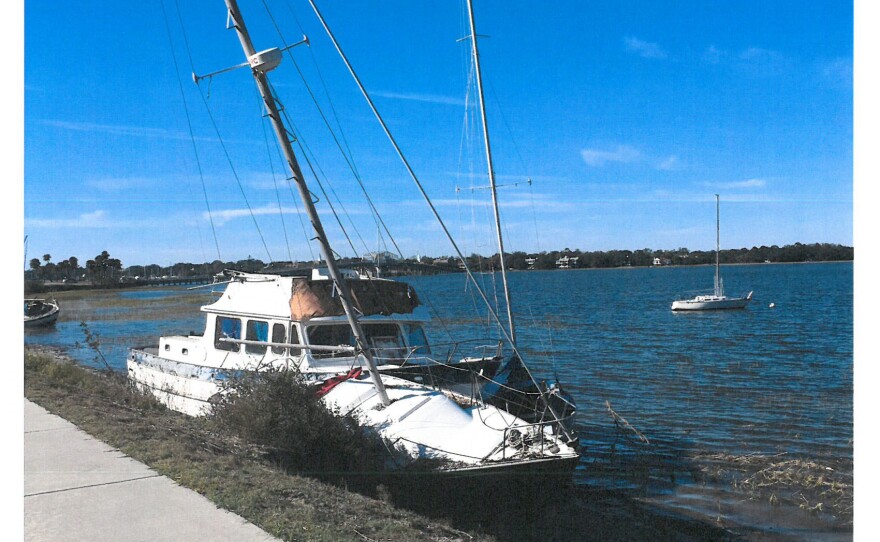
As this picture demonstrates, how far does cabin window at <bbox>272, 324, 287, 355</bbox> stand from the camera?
1365 cm

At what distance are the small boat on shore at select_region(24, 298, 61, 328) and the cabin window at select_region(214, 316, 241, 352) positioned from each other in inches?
1519

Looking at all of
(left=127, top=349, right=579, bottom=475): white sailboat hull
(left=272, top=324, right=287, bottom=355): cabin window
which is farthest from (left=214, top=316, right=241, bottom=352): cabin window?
(left=127, top=349, right=579, bottom=475): white sailboat hull

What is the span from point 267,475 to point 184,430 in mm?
2754

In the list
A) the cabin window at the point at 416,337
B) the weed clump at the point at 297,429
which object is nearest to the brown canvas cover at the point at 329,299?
the cabin window at the point at 416,337

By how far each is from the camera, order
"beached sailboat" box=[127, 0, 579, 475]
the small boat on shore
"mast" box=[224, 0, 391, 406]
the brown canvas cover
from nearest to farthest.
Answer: "beached sailboat" box=[127, 0, 579, 475] < "mast" box=[224, 0, 391, 406] < the brown canvas cover < the small boat on shore

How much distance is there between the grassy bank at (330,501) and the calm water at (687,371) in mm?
1370

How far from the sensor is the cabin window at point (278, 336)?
13649mm

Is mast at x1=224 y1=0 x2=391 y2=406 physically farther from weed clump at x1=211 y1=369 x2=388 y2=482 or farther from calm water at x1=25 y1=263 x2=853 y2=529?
calm water at x1=25 y1=263 x2=853 y2=529

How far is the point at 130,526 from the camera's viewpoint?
19.5 ft

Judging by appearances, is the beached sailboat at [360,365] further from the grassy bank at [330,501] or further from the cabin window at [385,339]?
the grassy bank at [330,501]

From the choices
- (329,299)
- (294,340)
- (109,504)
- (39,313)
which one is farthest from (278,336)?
(39,313)

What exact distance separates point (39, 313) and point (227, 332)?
42042 mm

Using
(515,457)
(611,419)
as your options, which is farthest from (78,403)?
(611,419)

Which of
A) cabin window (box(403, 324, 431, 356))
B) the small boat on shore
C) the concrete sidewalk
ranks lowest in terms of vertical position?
the small boat on shore
